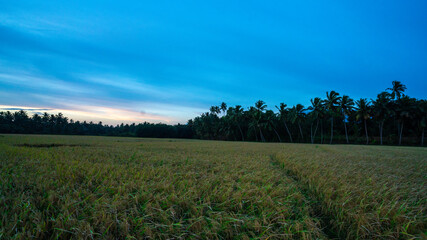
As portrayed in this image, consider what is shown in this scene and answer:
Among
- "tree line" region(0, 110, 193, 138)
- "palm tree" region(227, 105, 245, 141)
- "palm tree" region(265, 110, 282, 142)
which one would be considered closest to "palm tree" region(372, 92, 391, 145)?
"palm tree" region(265, 110, 282, 142)

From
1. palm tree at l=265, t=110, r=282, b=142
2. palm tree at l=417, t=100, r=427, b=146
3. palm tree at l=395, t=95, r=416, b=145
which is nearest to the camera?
palm tree at l=417, t=100, r=427, b=146

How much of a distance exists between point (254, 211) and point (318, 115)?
42670 millimetres

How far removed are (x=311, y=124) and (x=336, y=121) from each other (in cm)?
965

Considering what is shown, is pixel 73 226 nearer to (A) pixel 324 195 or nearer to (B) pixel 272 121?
(A) pixel 324 195

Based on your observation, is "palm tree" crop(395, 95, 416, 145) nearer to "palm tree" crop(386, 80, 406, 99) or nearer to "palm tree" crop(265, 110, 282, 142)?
"palm tree" crop(386, 80, 406, 99)

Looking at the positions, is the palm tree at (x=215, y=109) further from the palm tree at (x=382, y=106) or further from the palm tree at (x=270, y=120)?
the palm tree at (x=382, y=106)

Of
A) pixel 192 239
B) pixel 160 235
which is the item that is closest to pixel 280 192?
pixel 192 239

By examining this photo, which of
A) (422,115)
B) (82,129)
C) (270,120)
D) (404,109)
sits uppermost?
(404,109)

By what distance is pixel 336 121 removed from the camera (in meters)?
47.8

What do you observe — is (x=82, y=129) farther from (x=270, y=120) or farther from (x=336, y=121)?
(x=336, y=121)

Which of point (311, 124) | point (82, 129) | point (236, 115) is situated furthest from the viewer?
point (82, 129)

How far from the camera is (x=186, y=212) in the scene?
1751 mm

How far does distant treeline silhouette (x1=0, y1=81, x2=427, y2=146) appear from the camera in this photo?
3588 centimetres

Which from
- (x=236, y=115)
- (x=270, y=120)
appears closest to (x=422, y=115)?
(x=270, y=120)
